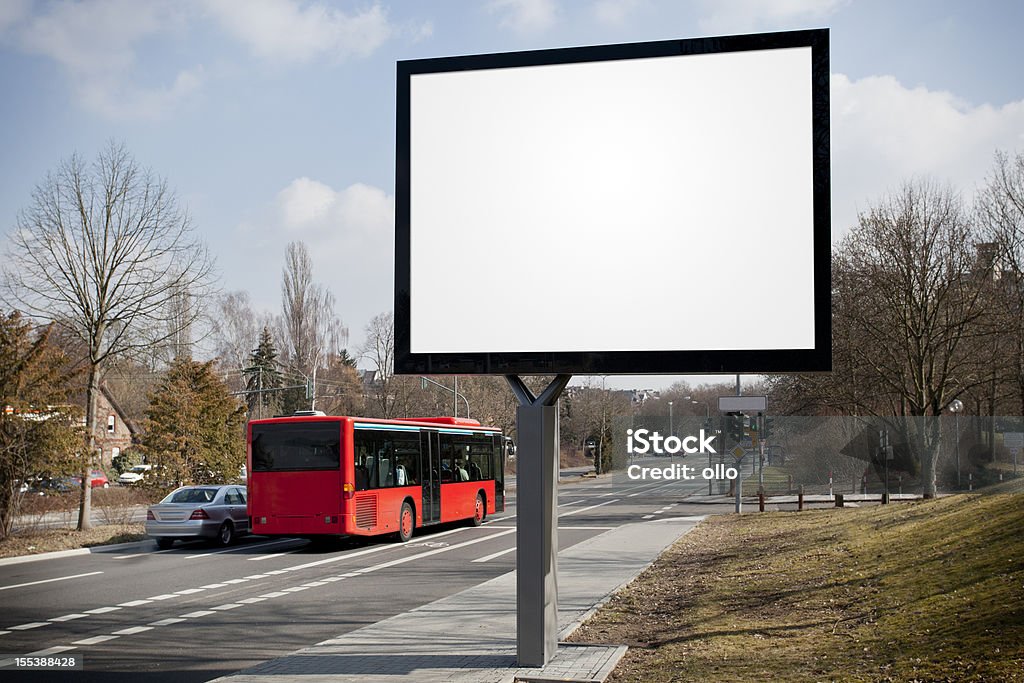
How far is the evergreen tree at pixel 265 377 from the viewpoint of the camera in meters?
71.7

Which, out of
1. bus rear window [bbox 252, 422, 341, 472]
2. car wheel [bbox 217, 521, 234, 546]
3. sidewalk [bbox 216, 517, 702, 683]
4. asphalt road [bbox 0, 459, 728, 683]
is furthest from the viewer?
car wheel [bbox 217, 521, 234, 546]

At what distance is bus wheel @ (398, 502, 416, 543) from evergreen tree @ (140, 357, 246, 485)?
9720 millimetres

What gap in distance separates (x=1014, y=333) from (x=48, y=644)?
29.8 metres

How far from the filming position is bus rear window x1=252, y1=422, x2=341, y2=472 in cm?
2145

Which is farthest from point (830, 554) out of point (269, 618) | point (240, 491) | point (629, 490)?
point (629, 490)

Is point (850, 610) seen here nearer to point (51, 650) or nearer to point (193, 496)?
point (51, 650)

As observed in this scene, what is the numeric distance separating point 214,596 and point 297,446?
24.5 feet

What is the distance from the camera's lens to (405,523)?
2397 centimetres

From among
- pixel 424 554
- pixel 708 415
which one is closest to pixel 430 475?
pixel 424 554

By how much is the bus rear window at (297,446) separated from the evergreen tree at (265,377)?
4768 cm

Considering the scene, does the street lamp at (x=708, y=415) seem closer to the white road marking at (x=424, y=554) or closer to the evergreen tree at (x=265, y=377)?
the white road marking at (x=424, y=554)

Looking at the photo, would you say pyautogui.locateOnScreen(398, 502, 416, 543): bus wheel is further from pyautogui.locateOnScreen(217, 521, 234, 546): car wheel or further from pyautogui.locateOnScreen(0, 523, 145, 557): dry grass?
pyautogui.locateOnScreen(0, 523, 145, 557): dry grass

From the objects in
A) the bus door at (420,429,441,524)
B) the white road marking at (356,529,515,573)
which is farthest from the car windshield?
the white road marking at (356,529,515,573)

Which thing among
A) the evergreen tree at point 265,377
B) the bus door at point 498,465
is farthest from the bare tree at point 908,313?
the evergreen tree at point 265,377
